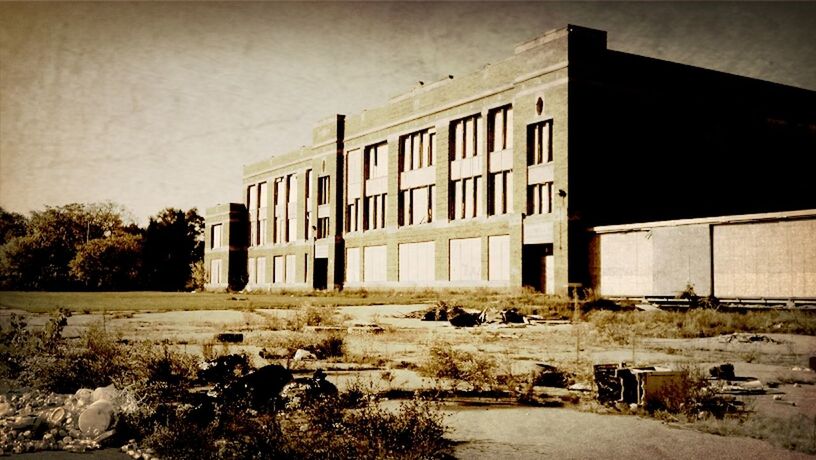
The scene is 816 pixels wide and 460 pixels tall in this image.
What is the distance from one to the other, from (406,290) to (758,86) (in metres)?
20.6

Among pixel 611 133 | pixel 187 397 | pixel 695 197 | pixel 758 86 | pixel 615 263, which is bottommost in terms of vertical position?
pixel 187 397

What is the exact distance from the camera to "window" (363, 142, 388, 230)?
134 ft

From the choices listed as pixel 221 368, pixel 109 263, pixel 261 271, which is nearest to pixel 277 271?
pixel 261 271

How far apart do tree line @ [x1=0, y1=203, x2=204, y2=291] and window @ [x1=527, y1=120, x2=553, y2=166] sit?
18.7 meters

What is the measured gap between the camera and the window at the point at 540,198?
1127 inches

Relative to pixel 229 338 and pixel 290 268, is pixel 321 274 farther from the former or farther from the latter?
pixel 229 338

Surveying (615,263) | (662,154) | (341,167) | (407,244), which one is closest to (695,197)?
(662,154)

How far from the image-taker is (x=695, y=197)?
103 ft

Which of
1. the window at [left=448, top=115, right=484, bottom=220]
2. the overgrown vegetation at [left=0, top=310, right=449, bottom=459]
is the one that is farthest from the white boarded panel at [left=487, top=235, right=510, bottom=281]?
the overgrown vegetation at [left=0, top=310, right=449, bottom=459]

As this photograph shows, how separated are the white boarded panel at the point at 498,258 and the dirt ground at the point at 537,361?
31.2ft

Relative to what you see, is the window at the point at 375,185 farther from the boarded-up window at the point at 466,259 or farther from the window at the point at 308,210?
the boarded-up window at the point at 466,259

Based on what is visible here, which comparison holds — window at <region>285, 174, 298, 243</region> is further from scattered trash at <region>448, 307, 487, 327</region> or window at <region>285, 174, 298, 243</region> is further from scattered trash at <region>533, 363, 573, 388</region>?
scattered trash at <region>533, 363, 573, 388</region>

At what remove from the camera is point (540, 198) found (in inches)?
1147

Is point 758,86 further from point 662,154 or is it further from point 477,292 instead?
point 477,292
